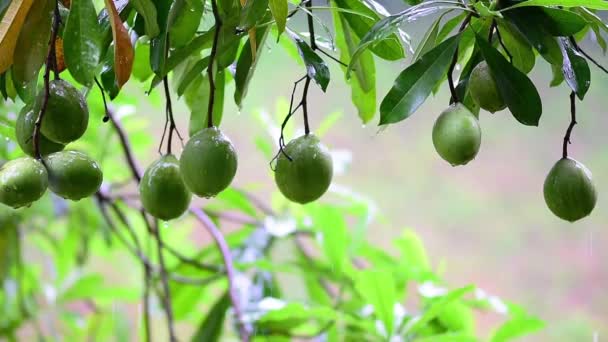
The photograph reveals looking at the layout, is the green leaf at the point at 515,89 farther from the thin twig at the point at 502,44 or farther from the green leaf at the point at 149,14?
the green leaf at the point at 149,14

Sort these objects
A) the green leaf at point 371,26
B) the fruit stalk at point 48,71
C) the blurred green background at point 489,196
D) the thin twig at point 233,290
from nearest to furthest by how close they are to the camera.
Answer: the fruit stalk at point 48,71 < the green leaf at point 371,26 < the thin twig at point 233,290 < the blurred green background at point 489,196

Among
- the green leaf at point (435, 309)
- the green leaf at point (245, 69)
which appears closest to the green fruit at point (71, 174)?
the green leaf at point (245, 69)

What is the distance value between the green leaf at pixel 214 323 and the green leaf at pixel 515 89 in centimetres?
73

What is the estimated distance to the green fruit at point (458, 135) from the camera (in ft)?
1.47

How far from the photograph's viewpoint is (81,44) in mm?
441

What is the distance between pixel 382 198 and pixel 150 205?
63.4 inches

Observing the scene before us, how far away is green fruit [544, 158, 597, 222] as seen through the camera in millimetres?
480

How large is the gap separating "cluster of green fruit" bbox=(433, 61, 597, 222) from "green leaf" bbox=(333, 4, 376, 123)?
0.09 meters

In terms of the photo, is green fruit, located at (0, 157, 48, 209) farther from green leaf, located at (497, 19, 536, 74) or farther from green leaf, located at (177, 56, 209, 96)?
green leaf, located at (497, 19, 536, 74)

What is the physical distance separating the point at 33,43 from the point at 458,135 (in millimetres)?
241

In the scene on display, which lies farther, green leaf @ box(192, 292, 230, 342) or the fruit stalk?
green leaf @ box(192, 292, 230, 342)

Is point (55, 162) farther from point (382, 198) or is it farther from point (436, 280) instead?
point (382, 198)

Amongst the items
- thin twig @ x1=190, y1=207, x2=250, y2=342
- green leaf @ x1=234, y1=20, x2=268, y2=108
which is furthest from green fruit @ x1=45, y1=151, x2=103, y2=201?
thin twig @ x1=190, y1=207, x2=250, y2=342

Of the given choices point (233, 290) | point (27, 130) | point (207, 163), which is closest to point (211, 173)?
point (207, 163)
